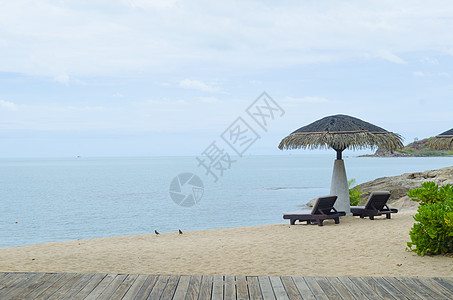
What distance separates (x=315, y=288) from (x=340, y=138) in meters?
8.41

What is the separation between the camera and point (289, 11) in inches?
693

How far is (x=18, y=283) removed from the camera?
4305mm

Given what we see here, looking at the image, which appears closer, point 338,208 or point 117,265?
point 117,265

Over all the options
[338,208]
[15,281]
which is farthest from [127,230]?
[15,281]

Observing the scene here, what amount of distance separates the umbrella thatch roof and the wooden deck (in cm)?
792

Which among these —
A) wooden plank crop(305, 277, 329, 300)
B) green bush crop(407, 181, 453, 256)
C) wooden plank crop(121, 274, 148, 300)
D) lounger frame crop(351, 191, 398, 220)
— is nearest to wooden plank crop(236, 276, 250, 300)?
wooden plank crop(305, 277, 329, 300)

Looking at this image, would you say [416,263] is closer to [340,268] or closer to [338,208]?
[340,268]

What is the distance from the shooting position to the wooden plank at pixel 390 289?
3873 millimetres

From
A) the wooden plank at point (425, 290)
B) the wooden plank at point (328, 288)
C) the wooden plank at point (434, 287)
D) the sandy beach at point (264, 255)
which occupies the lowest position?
the sandy beach at point (264, 255)

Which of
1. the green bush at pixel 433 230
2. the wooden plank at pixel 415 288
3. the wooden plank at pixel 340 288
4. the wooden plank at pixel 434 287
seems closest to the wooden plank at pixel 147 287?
the wooden plank at pixel 340 288

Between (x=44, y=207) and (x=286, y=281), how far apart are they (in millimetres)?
35552

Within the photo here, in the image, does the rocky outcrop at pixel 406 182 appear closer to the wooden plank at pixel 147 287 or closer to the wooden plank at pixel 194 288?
the wooden plank at pixel 194 288

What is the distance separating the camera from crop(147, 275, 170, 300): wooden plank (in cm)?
389

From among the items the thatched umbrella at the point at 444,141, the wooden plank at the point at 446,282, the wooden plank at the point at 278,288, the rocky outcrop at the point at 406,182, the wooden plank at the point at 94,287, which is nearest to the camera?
the wooden plank at the point at 278,288
